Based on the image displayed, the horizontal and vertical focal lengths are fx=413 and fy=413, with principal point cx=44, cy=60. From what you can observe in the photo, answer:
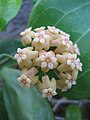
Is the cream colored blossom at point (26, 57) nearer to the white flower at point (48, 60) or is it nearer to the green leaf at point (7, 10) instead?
the white flower at point (48, 60)

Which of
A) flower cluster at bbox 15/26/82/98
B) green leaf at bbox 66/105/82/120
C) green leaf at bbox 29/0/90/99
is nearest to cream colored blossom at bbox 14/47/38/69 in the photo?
flower cluster at bbox 15/26/82/98

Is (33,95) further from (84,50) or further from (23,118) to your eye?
(84,50)

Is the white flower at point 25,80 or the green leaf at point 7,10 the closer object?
the white flower at point 25,80

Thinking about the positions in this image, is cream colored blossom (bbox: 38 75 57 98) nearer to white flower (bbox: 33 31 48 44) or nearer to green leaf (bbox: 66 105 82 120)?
white flower (bbox: 33 31 48 44)

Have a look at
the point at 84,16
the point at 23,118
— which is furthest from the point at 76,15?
the point at 23,118

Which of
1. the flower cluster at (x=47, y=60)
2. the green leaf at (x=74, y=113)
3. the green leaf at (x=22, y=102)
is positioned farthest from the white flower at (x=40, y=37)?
the green leaf at (x=74, y=113)

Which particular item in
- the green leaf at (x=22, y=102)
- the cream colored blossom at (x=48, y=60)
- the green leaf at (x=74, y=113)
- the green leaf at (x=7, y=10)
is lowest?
the green leaf at (x=74, y=113)
